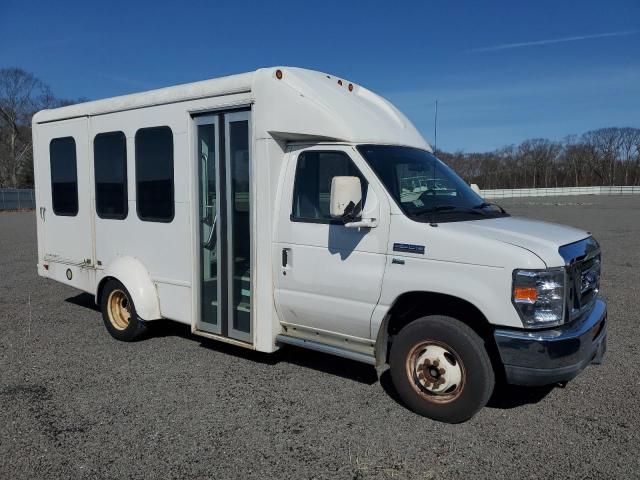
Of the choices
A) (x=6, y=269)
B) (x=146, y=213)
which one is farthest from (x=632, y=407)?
(x=6, y=269)

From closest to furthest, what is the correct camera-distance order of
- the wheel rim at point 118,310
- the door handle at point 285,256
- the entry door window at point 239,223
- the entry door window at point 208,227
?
the door handle at point 285,256
the entry door window at point 239,223
the entry door window at point 208,227
the wheel rim at point 118,310

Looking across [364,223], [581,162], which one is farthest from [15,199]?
[581,162]

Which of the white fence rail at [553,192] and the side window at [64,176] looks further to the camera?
the white fence rail at [553,192]

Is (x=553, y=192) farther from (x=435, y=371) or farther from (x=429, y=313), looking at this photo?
(x=435, y=371)

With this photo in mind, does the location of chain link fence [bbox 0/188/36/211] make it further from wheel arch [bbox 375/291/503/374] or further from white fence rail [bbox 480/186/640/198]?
wheel arch [bbox 375/291/503/374]

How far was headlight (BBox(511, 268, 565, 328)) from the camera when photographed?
384cm

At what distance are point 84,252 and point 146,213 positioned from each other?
4.78 ft

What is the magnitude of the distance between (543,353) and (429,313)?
3.20 feet

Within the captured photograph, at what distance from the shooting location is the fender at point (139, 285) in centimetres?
618

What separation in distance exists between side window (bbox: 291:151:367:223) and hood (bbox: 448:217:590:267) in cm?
112

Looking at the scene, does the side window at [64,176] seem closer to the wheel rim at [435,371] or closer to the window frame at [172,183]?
the window frame at [172,183]

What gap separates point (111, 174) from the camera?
22.0ft

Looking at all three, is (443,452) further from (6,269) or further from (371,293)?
(6,269)

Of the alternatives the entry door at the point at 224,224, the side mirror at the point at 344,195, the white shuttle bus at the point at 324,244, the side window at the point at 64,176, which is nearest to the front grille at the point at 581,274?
the white shuttle bus at the point at 324,244
